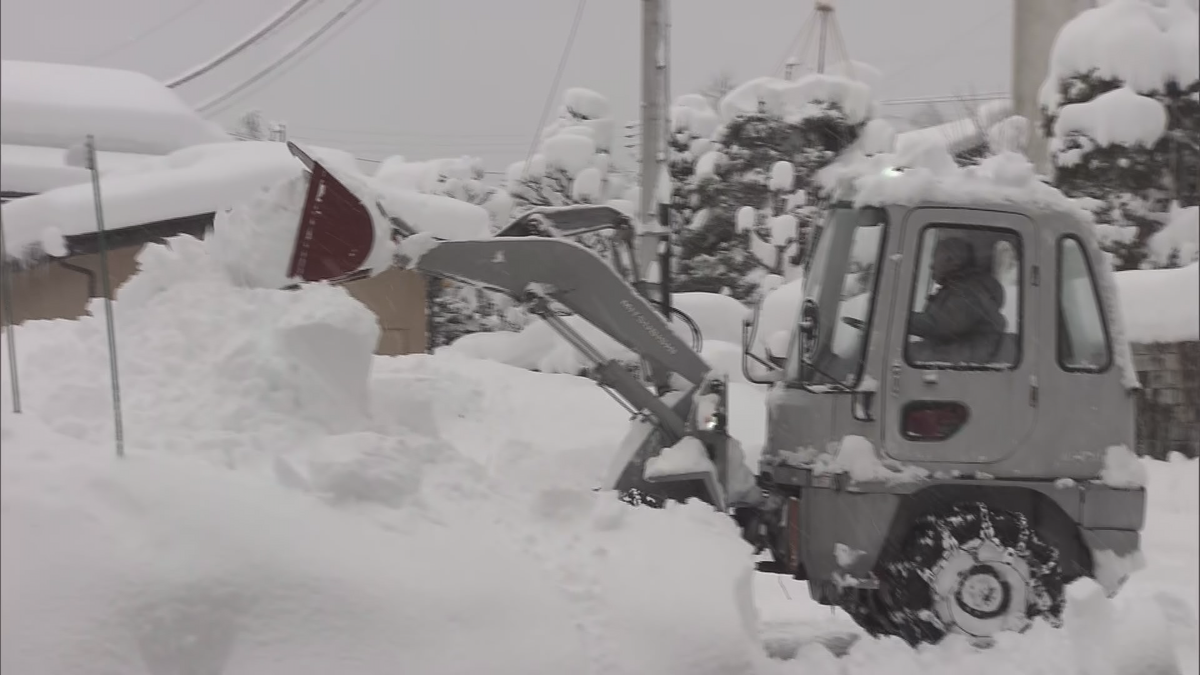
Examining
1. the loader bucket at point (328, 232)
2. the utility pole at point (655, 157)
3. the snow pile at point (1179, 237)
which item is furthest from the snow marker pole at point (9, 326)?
the snow pile at point (1179, 237)

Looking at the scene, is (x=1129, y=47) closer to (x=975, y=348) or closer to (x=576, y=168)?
(x=975, y=348)

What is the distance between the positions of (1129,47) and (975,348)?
4.39 feet

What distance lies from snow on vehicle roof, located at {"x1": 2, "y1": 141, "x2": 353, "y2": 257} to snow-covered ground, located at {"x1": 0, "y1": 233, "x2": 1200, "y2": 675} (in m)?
0.26

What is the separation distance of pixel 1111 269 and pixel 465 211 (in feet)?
9.03

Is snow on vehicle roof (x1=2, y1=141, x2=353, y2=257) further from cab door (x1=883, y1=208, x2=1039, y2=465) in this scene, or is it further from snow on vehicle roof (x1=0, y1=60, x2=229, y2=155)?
cab door (x1=883, y1=208, x2=1039, y2=465)

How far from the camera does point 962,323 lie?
3.12m

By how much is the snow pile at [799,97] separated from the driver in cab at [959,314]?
634 mm

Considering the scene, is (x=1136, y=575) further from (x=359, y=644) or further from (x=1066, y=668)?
(x=359, y=644)

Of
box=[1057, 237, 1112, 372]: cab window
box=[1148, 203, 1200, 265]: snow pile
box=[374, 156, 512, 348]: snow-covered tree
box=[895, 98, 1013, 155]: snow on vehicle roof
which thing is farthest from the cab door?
box=[374, 156, 512, 348]: snow-covered tree

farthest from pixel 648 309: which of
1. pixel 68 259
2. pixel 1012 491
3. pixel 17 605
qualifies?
pixel 17 605

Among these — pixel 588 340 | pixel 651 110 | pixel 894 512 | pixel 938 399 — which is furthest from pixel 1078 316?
pixel 651 110

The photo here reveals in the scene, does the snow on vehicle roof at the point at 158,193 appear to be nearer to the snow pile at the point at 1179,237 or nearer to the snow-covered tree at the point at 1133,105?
the snow-covered tree at the point at 1133,105

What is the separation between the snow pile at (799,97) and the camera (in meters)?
3.12

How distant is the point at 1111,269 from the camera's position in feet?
9.74
